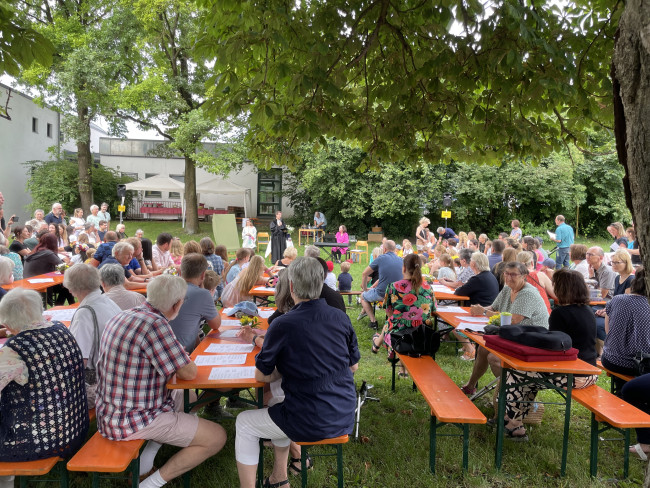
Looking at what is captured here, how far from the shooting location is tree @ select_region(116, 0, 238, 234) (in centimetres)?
1781

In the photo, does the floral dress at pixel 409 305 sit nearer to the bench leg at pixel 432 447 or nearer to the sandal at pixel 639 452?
the bench leg at pixel 432 447

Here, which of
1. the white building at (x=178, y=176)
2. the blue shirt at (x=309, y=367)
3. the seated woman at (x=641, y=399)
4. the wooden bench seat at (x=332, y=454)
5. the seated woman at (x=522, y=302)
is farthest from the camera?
the white building at (x=178, y=176)

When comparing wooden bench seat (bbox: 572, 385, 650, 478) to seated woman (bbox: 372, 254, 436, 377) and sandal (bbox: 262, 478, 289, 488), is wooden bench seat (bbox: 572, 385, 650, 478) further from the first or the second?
sandal (bbox: 262, 478, 289, 488)

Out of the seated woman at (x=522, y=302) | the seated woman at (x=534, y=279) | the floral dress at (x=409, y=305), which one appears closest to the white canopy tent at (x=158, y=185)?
the seated woman at (x=534, y=279)

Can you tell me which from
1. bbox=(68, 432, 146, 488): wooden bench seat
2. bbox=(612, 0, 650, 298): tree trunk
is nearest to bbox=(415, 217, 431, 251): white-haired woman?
bbox=(68, 432, 146, 488): wooden bench seat

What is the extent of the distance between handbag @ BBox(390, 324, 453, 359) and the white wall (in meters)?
24.4

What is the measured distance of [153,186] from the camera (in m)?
22.4

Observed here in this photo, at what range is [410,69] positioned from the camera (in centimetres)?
459

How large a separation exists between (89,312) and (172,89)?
18.5 m

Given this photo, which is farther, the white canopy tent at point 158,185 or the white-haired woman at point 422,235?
the white canopy tent at point 158,185

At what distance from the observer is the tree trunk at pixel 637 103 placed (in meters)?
1.42

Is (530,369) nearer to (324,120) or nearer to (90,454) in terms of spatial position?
(324,120)

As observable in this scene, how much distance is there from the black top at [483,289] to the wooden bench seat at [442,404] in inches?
86.2

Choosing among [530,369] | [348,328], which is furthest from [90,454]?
[530,369]
